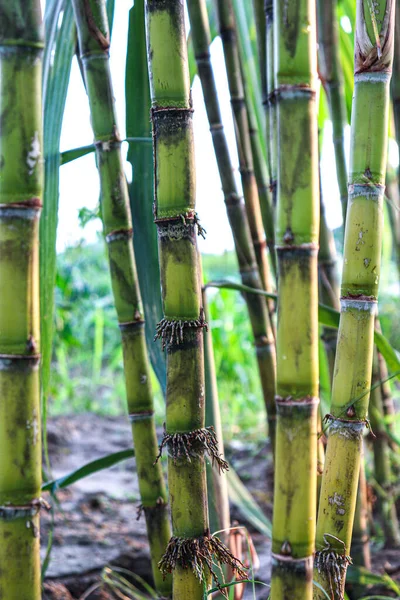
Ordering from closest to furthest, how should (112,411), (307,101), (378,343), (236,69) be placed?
1. (307,101)
2. (378,343)
3. (236,69)
4. (112,411)

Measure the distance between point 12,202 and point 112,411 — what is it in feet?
9.29

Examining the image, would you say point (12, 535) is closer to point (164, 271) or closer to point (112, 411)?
point (164, 271)

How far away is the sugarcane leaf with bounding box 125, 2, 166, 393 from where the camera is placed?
0.89 meters

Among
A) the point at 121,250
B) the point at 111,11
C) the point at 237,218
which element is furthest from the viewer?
the point at 237,218

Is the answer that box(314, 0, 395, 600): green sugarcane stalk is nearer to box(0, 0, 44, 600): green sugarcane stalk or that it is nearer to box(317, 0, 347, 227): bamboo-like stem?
box(0, 0, 44, 600): green sugarcane stalk

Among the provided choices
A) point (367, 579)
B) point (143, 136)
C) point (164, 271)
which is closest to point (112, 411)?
point (367, 579)

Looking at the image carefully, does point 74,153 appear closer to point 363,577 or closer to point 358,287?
point 358,287

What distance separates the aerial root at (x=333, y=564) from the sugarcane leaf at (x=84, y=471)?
1.19 feet

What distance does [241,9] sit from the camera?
1083 millimetres

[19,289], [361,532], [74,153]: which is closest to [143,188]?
[74,153]

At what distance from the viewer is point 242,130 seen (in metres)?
1.08

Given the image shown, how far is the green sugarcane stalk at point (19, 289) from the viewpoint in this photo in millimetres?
582

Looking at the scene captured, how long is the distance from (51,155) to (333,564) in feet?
1.94

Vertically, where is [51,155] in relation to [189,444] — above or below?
above
